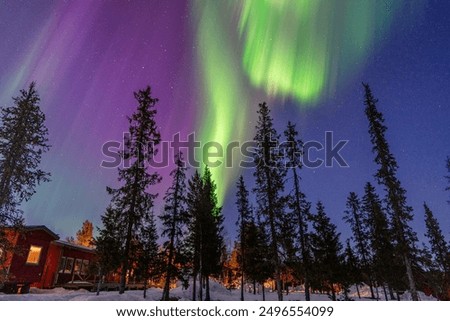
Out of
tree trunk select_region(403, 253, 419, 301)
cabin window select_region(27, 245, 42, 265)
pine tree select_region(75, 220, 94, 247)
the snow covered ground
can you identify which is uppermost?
pine tree select_region(75, 220, 94, 247)

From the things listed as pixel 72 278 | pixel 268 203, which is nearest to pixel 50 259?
pixel 72 278

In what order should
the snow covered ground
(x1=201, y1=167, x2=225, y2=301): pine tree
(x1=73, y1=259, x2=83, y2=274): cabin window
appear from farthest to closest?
(x1=201, y1=167, x2=225, y2=301): pine tree → (x1=73, y1=259, x2=83, y2=274): cabin window → the snow covered ground

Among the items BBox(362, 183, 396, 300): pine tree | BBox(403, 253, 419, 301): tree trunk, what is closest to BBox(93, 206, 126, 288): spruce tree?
BBox(403, 253, 419, 301): tree trunk

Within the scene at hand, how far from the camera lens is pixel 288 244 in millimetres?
25172

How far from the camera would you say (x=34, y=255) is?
26.5 m

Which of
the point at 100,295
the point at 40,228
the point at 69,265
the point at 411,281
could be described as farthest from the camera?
the point at 69,265

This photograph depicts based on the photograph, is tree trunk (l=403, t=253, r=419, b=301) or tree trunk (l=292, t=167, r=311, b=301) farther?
tree trunk (l=292, t=167, r=311, b=301)

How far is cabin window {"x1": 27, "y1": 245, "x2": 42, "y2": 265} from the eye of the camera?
25934 mm

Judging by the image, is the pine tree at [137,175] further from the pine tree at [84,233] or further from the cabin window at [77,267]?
the pine tree at [84,233]

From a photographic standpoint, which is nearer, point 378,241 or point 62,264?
point 62,264

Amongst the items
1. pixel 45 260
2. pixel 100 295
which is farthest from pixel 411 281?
pixel 45 260

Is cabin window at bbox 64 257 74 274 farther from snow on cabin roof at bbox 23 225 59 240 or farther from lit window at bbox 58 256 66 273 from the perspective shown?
snow on cabin roof at bbox 23 225 59 240

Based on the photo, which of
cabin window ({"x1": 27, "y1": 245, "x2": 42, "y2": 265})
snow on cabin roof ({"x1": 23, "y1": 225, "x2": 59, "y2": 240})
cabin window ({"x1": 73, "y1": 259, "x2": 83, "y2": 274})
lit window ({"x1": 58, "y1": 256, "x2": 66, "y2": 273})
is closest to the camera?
snow on cabin roof ({"x1": 23, "y1": 225, "x2": 59, "y2": 240})

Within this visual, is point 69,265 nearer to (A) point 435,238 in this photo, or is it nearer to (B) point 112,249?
(B) point 112,249
